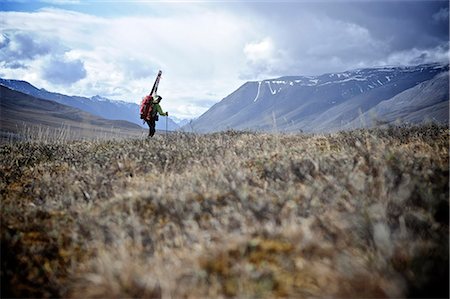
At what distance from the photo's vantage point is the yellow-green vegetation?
2.80 metres

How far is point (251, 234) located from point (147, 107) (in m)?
14.0

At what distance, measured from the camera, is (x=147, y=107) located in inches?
651

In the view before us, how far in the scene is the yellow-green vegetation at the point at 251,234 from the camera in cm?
280

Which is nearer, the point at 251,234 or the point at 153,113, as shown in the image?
the point at 251,234

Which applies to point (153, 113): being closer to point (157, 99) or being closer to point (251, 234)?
point (157, 99)

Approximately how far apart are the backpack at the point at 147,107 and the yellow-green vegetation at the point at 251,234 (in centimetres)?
1044

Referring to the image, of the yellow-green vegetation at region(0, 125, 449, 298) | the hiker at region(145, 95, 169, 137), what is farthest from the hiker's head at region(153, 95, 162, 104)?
the yellow-green vegetation at region(0, 125, 449, 298)

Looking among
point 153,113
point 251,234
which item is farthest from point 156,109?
point 251,234

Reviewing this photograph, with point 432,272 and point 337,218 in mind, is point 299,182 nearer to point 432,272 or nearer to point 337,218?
point 337,218

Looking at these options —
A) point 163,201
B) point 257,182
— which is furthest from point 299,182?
point 163,201

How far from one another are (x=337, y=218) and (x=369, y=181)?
993mm

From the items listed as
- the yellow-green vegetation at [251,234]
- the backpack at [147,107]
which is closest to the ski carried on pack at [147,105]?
the backpack at [147,107]

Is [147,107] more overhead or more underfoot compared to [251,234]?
more overhead

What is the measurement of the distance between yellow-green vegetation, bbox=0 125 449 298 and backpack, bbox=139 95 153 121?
10443 millimetres
